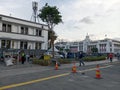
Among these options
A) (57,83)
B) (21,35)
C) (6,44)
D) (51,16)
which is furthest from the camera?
(51,16)

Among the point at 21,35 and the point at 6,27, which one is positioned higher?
the point at 6,27

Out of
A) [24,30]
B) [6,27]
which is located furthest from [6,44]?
[24,30]

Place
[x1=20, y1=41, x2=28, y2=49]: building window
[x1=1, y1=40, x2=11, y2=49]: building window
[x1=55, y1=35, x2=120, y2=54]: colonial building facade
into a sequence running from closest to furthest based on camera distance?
[x1=1, y1=40, x2=11, y2=49]: building window → [x1=20, y1=41, x2=28, y2=49]: building window → [x1=55, y1=35, x2=120, y2=54]: colonial building facade

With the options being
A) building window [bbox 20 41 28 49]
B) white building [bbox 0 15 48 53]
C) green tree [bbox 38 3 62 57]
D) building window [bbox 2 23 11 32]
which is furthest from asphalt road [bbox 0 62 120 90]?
green tree [bbox 38 3 62 57]

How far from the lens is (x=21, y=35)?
124ft

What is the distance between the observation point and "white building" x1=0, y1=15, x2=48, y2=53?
3456 cm

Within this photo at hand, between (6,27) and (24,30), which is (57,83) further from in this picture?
(24,30)

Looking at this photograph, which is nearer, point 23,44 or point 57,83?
point 57,83

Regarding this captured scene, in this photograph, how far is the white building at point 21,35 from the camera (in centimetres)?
3456

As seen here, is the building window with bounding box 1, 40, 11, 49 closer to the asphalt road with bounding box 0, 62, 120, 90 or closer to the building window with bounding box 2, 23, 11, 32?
the building window with bounding box 2, 23, 11, 32

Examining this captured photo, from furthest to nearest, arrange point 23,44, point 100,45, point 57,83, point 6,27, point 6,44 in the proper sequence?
point 100,45, point 23,44, point 6,27, point 6,44, point 57,83

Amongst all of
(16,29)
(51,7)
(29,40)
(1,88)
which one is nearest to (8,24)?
(16,29)

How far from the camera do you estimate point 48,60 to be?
28781 mm

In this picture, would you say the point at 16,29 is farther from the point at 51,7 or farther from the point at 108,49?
the point at 108,49
